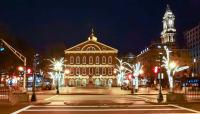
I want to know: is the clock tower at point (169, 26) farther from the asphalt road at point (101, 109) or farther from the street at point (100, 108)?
the asphalt road at point (101, 109)


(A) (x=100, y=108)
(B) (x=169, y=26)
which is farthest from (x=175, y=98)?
(B) (x=169, y=26)

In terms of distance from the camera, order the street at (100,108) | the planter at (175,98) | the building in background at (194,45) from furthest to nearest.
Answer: the building in background at (194,45), the planter at (175,98), the street at (100,108)

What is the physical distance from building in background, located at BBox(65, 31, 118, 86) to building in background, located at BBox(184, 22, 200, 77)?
30.8 metres

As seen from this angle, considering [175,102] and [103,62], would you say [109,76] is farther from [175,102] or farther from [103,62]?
[175,102]

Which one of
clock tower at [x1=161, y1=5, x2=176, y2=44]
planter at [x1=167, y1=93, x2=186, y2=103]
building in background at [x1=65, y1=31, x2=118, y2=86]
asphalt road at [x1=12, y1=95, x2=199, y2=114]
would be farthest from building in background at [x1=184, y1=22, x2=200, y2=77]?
asphalt road at [x1=12, y1=95, x2=199, y2=114]

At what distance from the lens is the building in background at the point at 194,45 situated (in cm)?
14788

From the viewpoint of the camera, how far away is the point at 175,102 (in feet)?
118

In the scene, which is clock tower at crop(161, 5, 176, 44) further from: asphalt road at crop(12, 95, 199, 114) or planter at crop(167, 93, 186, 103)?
asphalt road at crop(12, 95, 199, 114)

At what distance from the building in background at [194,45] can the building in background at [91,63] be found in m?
30.8

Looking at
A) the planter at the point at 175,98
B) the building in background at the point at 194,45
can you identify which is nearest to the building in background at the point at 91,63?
the building in background at the point at 194,45

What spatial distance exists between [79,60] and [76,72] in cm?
522

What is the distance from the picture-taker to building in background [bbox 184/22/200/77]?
148 metres

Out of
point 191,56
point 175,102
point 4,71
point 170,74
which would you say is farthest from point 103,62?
point 175,102

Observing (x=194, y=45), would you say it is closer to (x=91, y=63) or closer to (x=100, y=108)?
(x=91, y=63)
